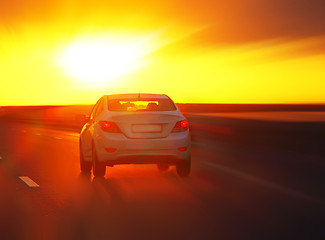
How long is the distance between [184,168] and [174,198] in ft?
9.37

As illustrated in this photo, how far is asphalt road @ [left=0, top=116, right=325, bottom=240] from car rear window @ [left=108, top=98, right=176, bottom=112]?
1310 millimetres

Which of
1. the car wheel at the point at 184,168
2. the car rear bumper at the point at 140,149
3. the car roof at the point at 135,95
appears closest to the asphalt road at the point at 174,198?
the car wheel at the point at 184,168

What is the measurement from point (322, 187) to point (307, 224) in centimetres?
337

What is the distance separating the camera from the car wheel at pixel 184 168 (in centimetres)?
1213

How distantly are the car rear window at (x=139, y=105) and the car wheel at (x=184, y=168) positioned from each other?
1018 millimetres

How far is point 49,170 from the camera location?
542 inches

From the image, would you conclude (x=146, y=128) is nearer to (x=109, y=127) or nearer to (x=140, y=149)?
(x=140, y=149)

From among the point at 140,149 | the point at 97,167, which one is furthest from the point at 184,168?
the point at 97,167

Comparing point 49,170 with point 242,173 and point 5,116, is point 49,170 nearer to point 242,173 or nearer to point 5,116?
point 242,173

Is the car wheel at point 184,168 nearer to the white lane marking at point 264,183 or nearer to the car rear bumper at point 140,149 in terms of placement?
the car rear bumper at point 140,149

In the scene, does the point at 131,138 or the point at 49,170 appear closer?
the point at 131,138

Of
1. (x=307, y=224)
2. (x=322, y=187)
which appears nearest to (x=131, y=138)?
(x=322, y=187)

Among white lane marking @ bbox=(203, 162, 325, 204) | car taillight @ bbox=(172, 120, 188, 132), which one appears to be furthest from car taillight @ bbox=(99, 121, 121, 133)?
white lane marking @ bbox=(203, 162, 325, 204)

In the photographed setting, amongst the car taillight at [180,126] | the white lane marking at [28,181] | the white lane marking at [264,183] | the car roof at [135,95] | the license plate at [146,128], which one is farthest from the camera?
the car roof at [135,95]
